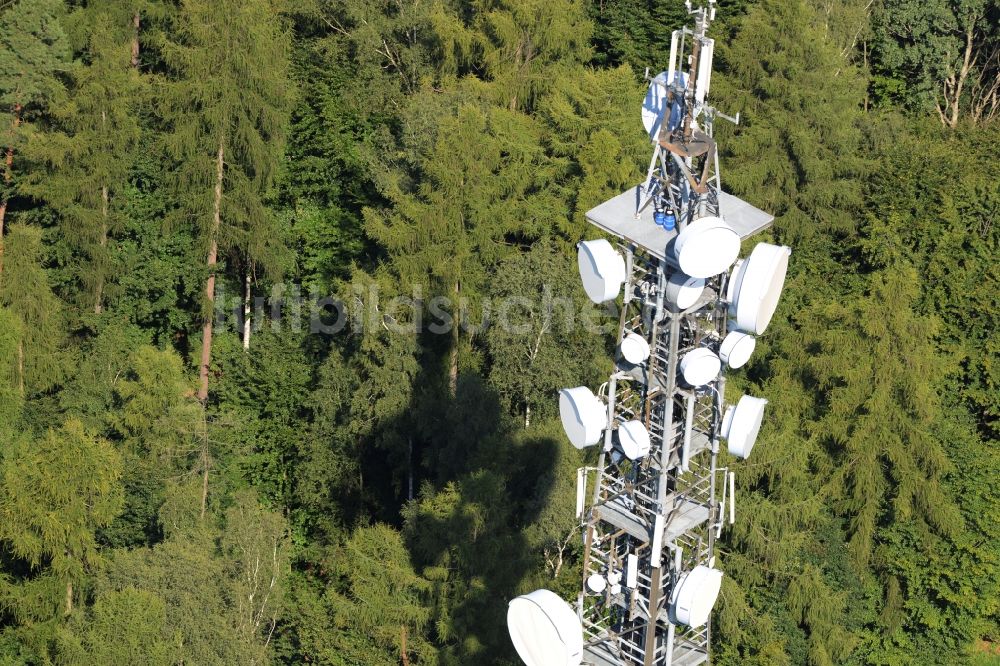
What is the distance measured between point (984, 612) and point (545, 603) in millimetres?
20981

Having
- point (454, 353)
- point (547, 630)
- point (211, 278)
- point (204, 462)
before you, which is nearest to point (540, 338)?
point (454, 353)

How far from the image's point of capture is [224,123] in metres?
42.9

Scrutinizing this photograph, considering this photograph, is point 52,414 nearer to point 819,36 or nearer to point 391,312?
point 391,312

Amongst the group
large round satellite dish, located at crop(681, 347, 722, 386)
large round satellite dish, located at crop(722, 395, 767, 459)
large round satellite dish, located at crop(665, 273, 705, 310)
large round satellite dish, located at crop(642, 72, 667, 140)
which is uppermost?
large round satellite dish, located at crop(642, 72, 667, 140)

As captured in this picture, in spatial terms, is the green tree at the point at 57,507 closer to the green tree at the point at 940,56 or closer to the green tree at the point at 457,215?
the green tree at the point at 457,215

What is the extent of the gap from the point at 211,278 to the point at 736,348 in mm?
27859

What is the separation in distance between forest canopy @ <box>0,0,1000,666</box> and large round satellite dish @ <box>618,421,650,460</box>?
47.7ft

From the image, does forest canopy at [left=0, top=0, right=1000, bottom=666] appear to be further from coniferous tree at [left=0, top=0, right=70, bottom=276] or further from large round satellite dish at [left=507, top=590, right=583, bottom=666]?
large round satellite dish at [left=507, top=590, right=583, bottom=666]

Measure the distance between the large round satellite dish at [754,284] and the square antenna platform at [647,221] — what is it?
0.32 meters

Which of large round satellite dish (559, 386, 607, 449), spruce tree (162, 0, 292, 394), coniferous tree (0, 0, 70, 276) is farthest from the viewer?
coniferous tree (0, 0, 70, 276)

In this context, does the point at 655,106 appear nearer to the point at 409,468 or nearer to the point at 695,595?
the point at 695,595

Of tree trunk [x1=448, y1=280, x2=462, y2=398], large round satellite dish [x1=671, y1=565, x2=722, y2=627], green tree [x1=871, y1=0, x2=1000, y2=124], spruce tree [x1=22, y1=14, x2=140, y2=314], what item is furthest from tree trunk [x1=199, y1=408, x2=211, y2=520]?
large round satellite dish [x1=671, y1=565, x2=722, y2=627]

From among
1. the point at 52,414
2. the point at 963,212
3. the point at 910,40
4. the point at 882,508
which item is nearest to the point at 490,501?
the point at 882,508

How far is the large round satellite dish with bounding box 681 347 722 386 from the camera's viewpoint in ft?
59.7
